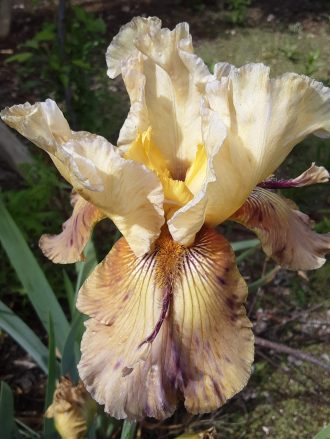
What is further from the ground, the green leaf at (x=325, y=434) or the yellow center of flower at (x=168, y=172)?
the yellow center of flower at (x=168, y=172)

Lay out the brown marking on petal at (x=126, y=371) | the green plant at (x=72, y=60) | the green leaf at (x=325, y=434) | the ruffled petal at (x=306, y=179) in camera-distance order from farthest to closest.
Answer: the green plant at (x=72, y=60) < the ruffled petal at (x=306, y=179) < the green leaf at (x=325, y=434) < the brown marking on petal at (x=126, y=371)

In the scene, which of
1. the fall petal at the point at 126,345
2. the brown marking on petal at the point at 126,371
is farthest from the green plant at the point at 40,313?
the brown marking on petal at the point at 126,371

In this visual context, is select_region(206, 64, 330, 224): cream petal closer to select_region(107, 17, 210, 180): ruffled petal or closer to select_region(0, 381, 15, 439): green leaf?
select_region(107, 17, 210, 180): ruffled petal

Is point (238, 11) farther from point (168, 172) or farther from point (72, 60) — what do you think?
point (168, 172)

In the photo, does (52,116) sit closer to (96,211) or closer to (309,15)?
(96,211)

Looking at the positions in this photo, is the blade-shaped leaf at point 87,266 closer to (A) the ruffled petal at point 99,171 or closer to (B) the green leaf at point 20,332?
(B) the green leaf at point 20,332

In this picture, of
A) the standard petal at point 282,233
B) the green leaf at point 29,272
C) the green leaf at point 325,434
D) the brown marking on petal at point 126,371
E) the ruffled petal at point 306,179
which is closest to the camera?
the brown marking on petal at point 126,371

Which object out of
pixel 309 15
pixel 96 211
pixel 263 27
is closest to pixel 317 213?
pixel 96 211
